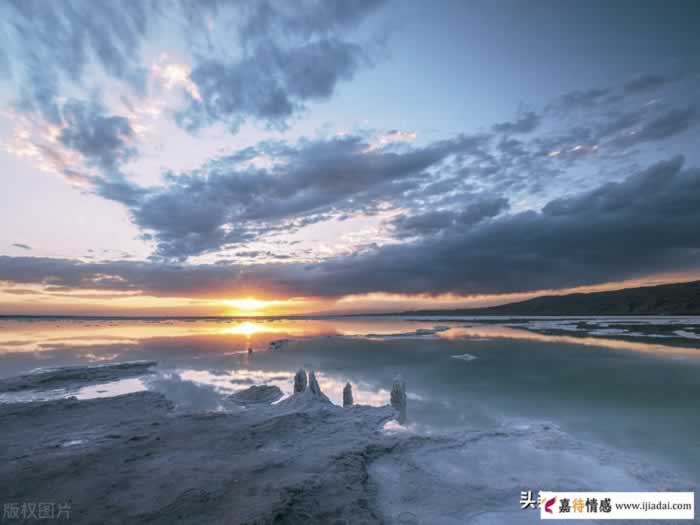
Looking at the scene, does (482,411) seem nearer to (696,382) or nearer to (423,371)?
(423,371)

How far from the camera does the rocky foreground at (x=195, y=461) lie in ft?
20.0

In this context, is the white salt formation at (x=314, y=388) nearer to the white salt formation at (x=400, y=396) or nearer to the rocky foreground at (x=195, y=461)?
the rocky foreground at (x=195, y=461)

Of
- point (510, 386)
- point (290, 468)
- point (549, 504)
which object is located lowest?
point (510, 386)

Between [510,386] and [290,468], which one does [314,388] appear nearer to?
[290,468]

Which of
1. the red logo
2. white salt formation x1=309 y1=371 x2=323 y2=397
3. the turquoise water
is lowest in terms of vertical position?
the turquoise water

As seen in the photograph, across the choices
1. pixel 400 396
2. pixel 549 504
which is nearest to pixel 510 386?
pixel 400 396

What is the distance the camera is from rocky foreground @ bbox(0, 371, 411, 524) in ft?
20.0

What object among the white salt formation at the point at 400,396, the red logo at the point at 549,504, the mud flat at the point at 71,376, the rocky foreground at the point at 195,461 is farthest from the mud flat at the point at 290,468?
the mud flat at the point at 71,376

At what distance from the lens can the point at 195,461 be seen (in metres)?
8.12

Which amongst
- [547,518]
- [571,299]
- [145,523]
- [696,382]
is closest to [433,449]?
[547,518]

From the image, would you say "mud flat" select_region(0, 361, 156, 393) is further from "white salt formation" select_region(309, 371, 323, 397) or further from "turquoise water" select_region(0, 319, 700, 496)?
"white salt formation" select_region(309, 371, 323, 397)

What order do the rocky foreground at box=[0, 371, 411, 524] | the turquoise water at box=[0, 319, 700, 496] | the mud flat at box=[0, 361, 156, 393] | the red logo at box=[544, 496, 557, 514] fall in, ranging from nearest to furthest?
the rocky foreground at box=[0, 371, 411, 524] < the red logo at box=[544, 496, 557, 514] < the turquoise water at box=[0, 319, 700, 496] < the mud flat at box=[0, 361, 156, 393]

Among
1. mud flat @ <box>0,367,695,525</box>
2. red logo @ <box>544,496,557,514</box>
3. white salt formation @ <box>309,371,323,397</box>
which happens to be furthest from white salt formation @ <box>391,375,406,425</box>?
red logo @ <box>544,496,557,514</box>

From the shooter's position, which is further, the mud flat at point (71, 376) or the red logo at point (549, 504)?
the mud flat at point (71, 376)
